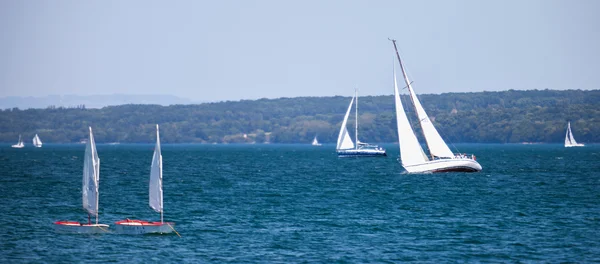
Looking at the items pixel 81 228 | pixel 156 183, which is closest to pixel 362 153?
pixel 81 228

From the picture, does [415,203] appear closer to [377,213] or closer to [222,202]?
[377,213]

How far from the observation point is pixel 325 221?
51.2 metres

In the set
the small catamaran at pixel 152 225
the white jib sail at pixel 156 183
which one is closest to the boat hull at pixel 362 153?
the small catamaran at pixel 152 225

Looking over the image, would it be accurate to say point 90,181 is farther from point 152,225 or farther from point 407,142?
point 407,142

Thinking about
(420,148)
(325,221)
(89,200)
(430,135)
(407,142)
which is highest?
(430,135)

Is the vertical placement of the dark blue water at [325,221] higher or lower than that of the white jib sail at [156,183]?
lower

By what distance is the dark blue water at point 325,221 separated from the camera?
39531 mm

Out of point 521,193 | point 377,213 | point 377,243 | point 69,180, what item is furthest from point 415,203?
point 69,180

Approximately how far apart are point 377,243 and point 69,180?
54223mm

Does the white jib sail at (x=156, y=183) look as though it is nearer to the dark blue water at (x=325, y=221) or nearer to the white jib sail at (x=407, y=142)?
the dark blue water at (x=325, y=221)

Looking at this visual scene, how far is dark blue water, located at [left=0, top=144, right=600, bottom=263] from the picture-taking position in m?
39.5

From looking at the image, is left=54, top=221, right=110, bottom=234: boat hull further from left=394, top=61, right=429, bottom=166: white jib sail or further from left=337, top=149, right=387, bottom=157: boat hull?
left=337, top=149, right=387, bottom=157: boat hull

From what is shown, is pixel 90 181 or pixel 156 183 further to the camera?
pixel 90 181

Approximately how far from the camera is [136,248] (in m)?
40.6
